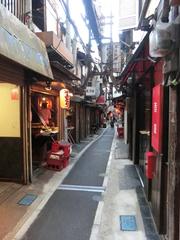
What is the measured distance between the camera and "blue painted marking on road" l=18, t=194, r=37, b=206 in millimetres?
8391

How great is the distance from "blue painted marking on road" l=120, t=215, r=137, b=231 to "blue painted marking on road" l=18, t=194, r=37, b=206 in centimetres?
276

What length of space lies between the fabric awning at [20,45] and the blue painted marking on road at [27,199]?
3856mm

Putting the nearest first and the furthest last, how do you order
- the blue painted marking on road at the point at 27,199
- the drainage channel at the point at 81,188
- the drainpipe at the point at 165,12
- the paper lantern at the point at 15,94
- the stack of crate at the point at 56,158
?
the drainpipe at the point at 165,12
the blue painted marking on road at the point at 27,199
the drainage channel at the point at 81,188
the paper lantern at the point at 15,94
the stack of crate at the point at 56,158

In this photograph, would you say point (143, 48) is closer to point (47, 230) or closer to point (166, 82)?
point (166, 82)

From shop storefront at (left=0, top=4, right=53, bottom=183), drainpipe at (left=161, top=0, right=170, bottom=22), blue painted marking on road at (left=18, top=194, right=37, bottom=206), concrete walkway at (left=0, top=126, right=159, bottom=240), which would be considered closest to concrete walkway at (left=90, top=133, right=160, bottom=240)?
concrete walkway at (left=0, top=126, right=159, bottom=240)

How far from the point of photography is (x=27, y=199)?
873 centimetres

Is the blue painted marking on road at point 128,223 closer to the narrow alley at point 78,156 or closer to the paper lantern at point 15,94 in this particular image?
the narrow alley at point 78,156

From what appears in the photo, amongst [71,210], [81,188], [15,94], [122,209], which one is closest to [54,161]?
[81,188]

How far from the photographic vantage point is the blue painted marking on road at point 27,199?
839 cm

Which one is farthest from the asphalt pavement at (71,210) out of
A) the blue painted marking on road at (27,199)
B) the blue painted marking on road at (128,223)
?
the blue painted marking on road at (128,223)

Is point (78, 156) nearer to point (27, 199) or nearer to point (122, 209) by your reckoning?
point (27, 199)

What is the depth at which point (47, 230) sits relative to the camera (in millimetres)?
6688

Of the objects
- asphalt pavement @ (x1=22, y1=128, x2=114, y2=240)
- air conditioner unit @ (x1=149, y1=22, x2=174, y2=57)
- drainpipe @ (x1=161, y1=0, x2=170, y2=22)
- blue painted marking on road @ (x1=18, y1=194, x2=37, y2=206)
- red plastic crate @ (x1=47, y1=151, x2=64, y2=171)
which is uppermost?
drainpipe @ (x1=161, y1=0, x2=170, y2=22)

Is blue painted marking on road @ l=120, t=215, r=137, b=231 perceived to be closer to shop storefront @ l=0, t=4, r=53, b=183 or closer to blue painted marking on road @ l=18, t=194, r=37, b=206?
blue painted marking on road @ l=18, t=194, r=37, b=206
